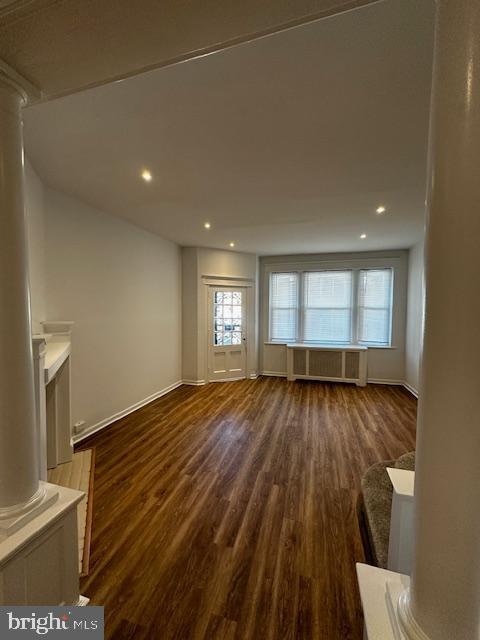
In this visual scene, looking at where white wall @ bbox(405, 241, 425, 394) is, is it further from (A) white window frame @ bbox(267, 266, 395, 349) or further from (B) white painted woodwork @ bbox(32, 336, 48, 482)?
(B) white painted woodwork @ bbox(32, 336, 48, 482)

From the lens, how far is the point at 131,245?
3971 millimetres

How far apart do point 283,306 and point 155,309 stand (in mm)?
2983

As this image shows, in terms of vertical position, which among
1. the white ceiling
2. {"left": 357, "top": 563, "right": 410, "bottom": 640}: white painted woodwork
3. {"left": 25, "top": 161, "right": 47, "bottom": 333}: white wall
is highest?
the white ceiling

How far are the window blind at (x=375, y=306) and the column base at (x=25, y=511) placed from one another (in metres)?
5.84

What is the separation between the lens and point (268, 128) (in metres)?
1.78

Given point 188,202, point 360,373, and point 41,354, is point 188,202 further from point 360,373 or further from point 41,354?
point 360,373

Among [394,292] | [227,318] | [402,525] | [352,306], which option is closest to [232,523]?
[402,525]

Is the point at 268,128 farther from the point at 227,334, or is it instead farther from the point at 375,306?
the point at 375,306

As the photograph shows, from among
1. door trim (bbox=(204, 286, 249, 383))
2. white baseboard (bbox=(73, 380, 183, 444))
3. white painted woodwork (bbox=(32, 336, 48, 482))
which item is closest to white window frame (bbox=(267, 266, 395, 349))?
door trim (bbox=(204, 286, 249, 383))

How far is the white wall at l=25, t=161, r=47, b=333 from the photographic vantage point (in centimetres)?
238

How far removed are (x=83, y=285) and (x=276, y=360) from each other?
4321mm

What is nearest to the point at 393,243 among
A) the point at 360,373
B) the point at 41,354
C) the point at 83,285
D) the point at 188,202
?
the point at 360,373

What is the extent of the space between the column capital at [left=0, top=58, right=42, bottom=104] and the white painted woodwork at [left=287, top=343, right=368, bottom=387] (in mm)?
5421

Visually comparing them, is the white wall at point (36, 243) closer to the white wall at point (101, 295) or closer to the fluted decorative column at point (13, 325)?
the white wall at point (101, 295)
